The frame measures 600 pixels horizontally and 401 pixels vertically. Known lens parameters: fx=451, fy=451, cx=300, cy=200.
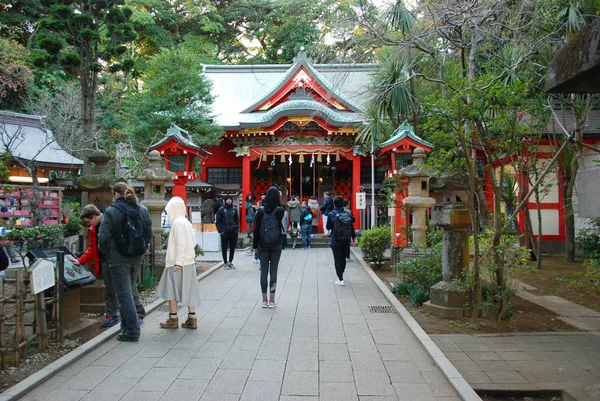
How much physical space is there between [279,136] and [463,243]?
14517 mm

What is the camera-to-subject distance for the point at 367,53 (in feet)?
28.9

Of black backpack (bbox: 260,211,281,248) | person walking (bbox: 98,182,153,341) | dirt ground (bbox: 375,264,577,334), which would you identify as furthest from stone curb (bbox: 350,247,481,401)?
person walking (bbox: 98,182,153,341)

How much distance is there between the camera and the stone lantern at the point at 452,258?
252 inches

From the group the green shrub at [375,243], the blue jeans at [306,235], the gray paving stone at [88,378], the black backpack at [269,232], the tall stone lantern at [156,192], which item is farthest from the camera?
the blue jeans at [306,235]

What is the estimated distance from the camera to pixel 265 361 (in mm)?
4516

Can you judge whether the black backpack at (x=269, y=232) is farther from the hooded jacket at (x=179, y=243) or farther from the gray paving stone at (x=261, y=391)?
the gray paving stone at (x=261, y=391)

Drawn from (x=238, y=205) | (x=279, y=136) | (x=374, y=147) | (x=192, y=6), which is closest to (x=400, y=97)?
(x=374, y=147)

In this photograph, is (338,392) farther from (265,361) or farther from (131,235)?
(131,235)

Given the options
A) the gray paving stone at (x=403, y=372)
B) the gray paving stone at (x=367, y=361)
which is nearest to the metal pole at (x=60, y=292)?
the gray paving stone at (x=367, y=361)

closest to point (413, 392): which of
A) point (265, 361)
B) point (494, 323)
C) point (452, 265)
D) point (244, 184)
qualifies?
point (265, 361)

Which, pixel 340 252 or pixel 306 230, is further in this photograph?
pixel 306 230

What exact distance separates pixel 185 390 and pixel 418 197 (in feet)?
26.5

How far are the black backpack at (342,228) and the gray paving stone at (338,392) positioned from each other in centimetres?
504

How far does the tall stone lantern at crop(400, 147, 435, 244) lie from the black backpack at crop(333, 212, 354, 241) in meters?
2.11
